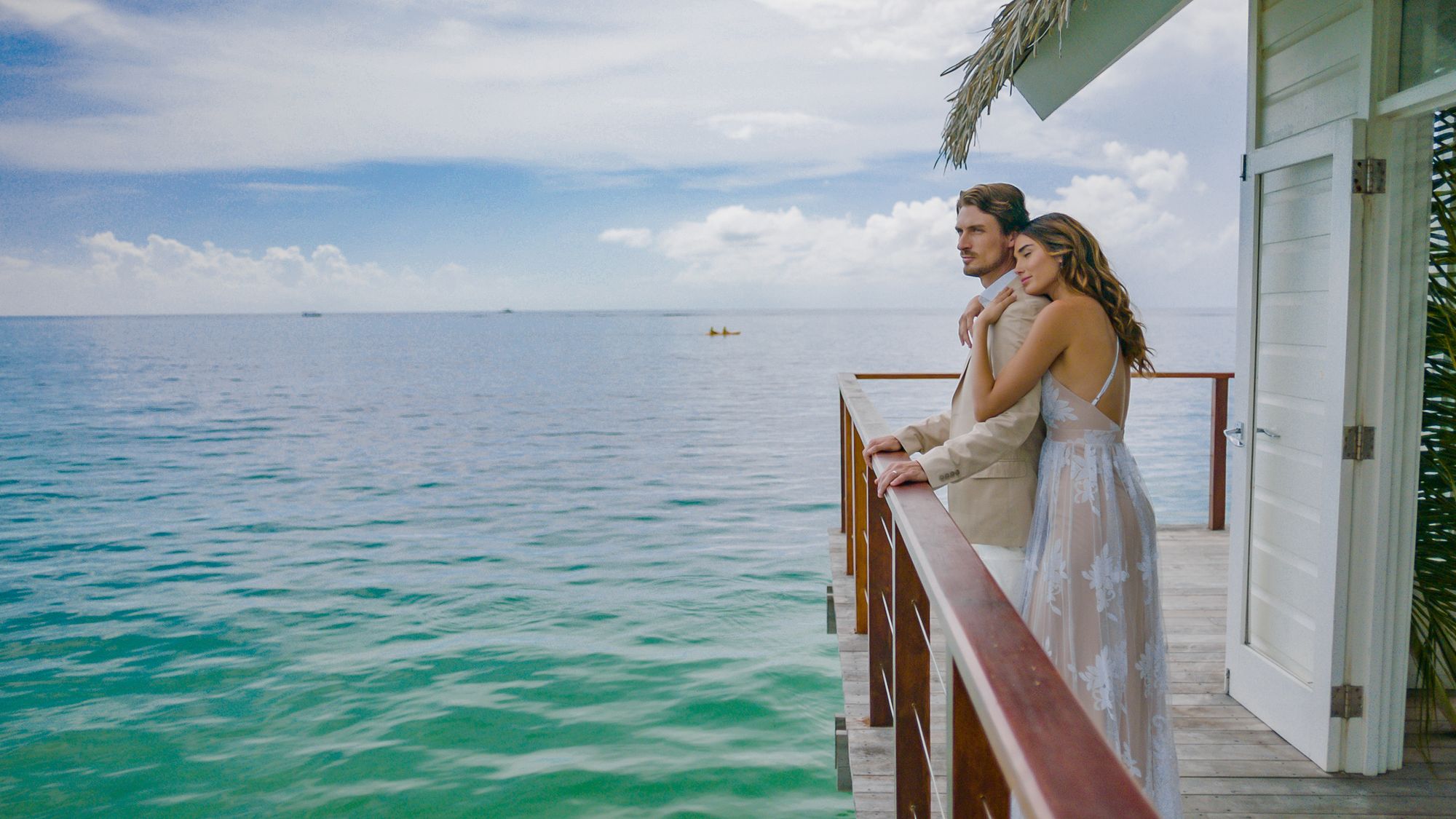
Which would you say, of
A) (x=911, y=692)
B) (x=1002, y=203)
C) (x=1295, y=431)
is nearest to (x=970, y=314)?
(x=1002, y=203)

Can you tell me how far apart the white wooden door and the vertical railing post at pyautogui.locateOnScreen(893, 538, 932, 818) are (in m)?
1.66

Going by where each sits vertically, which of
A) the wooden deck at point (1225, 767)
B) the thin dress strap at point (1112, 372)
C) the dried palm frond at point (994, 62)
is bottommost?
the wooden deck at point (1225, 767)

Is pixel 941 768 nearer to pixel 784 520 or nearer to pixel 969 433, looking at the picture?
pixel 969 433

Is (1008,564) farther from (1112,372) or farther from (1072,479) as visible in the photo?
(1112,372)

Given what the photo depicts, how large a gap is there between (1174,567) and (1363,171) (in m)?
2.97

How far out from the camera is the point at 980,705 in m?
0.88

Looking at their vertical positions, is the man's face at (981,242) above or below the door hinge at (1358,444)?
above

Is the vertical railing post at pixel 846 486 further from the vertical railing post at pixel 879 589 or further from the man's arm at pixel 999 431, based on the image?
the man's arm at pixel 999 431

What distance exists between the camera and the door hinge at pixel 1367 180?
2744 millimetres

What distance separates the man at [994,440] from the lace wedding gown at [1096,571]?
0.04 meters

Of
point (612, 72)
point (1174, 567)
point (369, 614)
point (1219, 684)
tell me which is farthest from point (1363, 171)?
point (612, 72)

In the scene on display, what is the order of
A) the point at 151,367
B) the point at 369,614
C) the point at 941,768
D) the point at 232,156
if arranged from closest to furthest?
the point at 941,768
the point at 369,614
the point at 151,367
the point at 232,156

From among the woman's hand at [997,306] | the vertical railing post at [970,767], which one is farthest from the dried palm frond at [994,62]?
the vertical railing post at [970,767]

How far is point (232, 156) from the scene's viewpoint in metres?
83.6
